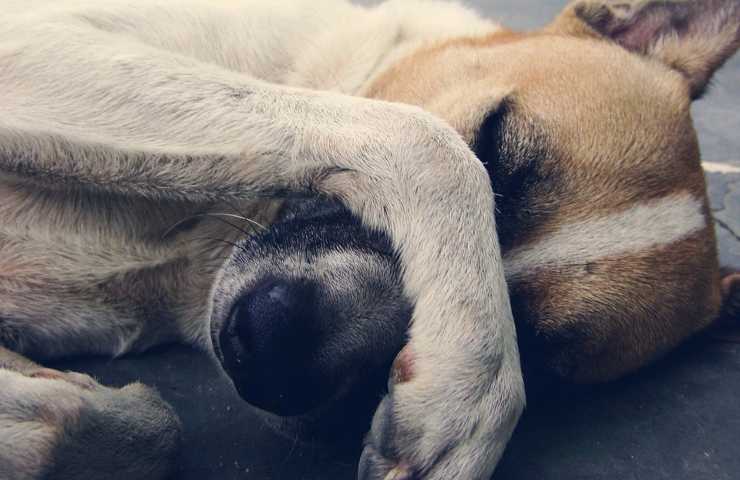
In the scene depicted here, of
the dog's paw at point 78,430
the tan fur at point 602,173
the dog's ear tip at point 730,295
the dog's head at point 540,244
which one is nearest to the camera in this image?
the dog's paw at point 78,430

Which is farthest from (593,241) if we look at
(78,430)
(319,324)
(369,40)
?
(78,430)

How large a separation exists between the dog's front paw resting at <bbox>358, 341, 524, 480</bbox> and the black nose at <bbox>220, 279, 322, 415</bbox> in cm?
16

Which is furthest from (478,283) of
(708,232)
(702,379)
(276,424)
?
(702,379)

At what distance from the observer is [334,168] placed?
1.54 meters

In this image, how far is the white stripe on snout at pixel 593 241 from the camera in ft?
5.64

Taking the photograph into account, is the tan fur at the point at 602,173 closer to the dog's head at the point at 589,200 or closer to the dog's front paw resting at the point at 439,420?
the dog's head at the point at 589,200

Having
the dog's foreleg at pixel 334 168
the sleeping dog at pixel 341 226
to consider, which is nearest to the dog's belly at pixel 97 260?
the sleeping dog at pixel 341 226

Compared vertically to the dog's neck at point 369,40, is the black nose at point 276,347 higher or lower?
lower

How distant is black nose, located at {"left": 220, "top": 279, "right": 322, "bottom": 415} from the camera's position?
133 centimetres

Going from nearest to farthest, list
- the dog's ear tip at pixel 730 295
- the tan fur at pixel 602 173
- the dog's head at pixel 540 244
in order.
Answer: the dog's head at pixel 540 244 → the tan fur at pixel 602 173 → the dog's ear tip at pixel 730 295

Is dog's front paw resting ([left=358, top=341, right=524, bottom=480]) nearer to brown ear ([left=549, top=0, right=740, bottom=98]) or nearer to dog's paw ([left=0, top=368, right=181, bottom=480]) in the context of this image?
dog's paw ([left=0, top=368, right=181, bottom=480])

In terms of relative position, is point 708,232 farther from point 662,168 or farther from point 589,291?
point 589,291

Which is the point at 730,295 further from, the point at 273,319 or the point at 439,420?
the point at 273,319

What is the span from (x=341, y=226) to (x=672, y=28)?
1389 mm
